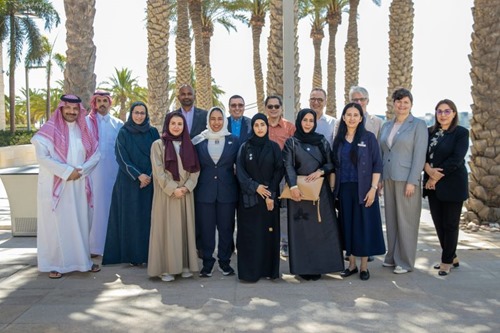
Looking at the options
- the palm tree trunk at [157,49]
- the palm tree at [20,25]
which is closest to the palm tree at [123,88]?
the palm tree at [20,25]

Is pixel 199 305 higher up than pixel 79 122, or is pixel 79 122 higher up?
pixel 79 122

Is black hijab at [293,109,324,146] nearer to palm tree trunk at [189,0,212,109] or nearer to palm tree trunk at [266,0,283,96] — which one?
palm tree trunk at [266,0,283,96]

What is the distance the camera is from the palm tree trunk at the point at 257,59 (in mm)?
25300

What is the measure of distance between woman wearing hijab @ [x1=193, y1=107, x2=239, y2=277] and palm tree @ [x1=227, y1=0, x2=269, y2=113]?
18.2 meters

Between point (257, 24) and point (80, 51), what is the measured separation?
18.6 meters

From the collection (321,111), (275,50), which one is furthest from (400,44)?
(321,111)

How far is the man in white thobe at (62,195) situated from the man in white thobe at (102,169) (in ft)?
2.11

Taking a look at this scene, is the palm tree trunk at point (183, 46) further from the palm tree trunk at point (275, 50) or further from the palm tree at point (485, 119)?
the palm tree at point (485, 119)

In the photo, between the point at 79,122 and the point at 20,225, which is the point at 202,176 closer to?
the point at 79,122

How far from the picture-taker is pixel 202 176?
17.7ft

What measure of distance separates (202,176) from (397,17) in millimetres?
9457

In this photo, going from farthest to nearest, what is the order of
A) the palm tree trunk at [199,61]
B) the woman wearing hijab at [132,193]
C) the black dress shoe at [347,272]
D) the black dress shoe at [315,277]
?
the palm tree trunk at [199,61], the woman wearing hijab at [132,193], the black dress shoe at [347,272], the black dress shoe at [315,277]

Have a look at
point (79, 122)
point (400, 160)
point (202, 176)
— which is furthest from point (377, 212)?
point (79, 122)

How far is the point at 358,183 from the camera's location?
5211 mm
